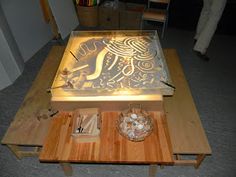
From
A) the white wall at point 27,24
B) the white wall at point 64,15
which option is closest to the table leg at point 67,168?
the white wall at point 27,24

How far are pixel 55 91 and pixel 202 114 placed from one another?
152cm

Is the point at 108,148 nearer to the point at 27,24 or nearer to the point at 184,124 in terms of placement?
the point at 184,124

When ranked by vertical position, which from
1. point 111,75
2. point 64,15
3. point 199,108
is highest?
point 111,75

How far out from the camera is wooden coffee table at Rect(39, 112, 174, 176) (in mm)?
1487

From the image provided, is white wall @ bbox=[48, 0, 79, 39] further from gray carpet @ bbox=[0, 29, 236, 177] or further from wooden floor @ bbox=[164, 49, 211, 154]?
wooden floor @ bbox=[164, 49, 211, 154]

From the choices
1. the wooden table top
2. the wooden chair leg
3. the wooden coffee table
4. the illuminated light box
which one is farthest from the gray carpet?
the illuminated light box

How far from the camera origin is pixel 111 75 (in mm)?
1887

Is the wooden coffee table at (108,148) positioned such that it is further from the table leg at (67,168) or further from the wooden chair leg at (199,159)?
the wooden chair leg at (199,159)

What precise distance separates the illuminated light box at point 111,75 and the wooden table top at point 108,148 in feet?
0.62

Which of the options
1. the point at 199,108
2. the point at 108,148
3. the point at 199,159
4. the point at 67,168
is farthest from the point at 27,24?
the point at 199,159

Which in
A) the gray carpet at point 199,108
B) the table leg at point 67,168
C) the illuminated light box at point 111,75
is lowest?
the gray carpet at point 199,108

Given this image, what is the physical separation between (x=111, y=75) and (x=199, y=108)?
114 cm

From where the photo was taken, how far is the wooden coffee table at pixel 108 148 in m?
1.49

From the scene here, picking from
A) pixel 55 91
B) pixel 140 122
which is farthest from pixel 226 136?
pixel 55 91
